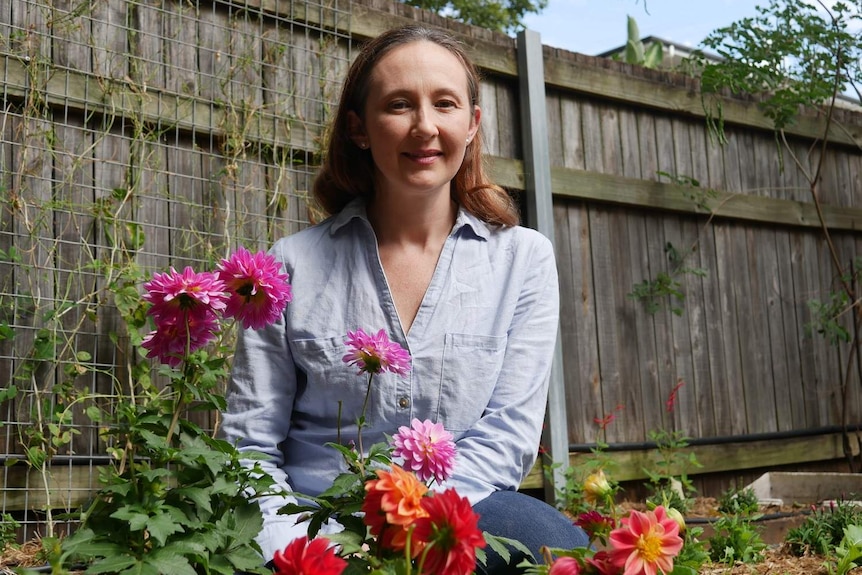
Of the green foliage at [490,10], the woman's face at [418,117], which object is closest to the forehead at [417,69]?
the woman's face at [418,117]

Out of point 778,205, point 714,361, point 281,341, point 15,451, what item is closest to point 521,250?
point 281,341

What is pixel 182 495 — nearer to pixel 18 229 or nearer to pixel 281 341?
pixel 281 341

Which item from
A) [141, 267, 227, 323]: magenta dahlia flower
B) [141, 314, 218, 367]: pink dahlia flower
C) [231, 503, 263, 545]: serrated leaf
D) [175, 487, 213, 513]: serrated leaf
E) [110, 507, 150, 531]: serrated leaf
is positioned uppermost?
[141, 267, 227, 323]: magenta dahlia flower

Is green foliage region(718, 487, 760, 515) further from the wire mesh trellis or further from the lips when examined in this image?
the lips

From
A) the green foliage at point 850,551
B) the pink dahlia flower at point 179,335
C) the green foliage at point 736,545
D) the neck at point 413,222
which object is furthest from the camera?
the green foliage at point 736,545

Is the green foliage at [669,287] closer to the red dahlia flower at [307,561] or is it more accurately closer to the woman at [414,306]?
the woman at [414,306]

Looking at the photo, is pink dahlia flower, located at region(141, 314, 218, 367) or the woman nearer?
pink dahlia flower, located at region(141, 314, 218, 367)

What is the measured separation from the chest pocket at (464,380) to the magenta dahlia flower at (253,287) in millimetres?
681

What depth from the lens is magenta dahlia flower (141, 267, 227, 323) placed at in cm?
114

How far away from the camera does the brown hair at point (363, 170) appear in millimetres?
2051

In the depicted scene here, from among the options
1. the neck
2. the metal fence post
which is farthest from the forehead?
the metal fence post

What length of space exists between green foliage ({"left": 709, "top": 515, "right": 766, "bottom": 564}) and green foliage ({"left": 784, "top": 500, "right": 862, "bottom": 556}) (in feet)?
0.46

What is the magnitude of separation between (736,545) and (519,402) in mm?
1229

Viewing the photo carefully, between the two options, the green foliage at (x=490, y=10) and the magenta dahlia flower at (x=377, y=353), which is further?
the green foliage at (x=490, y=10)
